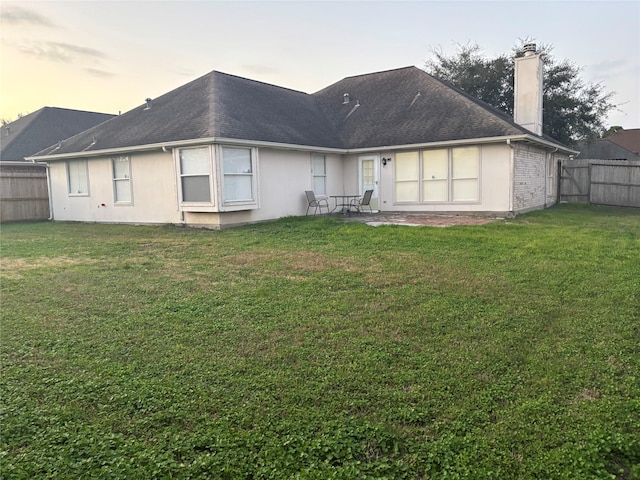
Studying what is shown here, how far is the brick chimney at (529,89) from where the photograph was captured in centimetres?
1579

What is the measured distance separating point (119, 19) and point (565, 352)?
11183 millimetres

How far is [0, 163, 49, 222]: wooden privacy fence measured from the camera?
16.5 meters

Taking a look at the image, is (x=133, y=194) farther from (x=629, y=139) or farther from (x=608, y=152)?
(x=629, y=139)

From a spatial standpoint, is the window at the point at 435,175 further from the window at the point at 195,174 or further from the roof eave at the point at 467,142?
the window at the point at 195,174

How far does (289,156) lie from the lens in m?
13.9

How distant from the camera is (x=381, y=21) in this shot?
1454cm

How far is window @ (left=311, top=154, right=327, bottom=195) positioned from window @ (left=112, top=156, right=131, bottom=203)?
5.57 meters

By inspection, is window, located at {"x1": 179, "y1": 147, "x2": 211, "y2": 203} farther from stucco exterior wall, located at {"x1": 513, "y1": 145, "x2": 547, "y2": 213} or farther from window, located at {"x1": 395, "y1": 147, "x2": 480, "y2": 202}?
stucco exterior wall, located at {"x1": 513, "y1": 145, "x2": 547, "y2": 213}

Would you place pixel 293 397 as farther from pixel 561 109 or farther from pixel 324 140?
pixel 561 109

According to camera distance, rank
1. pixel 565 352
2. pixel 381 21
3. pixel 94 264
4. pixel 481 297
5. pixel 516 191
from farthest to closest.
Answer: pixel 381 21
pixel 516 191
pixel 94 264
pixel 481 297
pixel 565 352

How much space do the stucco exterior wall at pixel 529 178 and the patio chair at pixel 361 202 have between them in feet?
14.1

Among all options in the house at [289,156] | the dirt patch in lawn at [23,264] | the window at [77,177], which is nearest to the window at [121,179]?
the house at [289,156]

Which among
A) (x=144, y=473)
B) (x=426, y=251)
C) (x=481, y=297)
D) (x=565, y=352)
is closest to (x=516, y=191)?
(x=426, y=251)

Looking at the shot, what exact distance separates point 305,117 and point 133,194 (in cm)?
641
